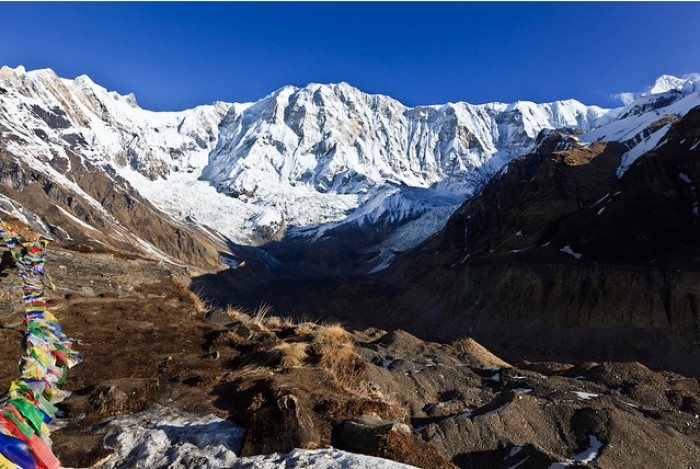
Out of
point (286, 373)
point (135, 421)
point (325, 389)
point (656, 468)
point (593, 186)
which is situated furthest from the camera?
point (593, 186)

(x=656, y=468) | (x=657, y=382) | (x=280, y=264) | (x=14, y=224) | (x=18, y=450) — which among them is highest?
(x=14, y=224)

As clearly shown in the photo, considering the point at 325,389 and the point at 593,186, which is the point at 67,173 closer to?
the point at 593,186

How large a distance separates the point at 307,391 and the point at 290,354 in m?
2.21

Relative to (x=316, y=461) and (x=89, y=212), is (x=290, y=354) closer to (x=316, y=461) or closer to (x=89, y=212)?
(x=316, y=461)

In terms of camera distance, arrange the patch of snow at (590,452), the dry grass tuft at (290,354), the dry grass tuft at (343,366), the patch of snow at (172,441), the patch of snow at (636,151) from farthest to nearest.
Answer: the patch of snow at (636,151) < the patch of snow at (590,452) < the dry grass tuft at (290,354) < the dry grass tuft at (343,366) < the patch of snow at (172,441)

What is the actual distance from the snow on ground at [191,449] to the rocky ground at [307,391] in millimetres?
202

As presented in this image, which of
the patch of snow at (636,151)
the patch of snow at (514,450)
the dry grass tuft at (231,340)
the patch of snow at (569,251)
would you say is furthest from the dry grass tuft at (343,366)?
the patch of snow at (636,151)

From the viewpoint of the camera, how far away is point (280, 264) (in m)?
199

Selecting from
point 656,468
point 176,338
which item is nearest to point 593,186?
point 656,468

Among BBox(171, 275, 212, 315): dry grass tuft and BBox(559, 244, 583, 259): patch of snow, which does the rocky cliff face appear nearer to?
BBox(559, 244, 583, 259): patch of snow

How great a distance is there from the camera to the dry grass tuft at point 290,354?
9.63m

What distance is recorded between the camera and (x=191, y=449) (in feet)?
20.6

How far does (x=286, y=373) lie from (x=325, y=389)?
1.08m

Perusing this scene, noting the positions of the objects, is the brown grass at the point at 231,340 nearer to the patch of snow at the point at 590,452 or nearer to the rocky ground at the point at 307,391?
the rocky ground at the point at 307,391
